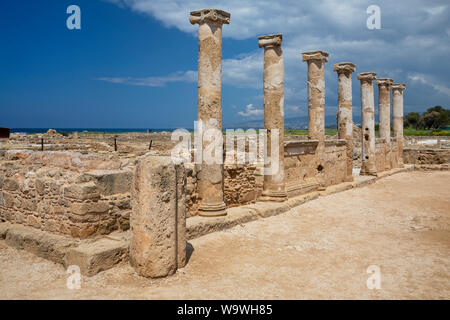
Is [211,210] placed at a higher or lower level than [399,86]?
lower

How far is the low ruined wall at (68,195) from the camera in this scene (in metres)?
5.41

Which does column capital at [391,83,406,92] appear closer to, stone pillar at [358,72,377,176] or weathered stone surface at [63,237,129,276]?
stone pillar at [358,72,377,176]

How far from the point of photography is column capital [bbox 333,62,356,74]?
43.2ft

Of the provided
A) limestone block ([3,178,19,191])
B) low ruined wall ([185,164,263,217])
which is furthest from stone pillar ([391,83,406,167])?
limestone block ([3,178,19,191])

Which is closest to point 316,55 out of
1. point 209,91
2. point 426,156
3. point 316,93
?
point 316,93

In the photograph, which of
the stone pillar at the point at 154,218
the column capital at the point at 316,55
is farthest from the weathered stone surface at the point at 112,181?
the column capital at the point at 316,55

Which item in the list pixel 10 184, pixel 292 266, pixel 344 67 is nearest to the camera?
pixel 292 266

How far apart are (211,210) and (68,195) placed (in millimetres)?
2649

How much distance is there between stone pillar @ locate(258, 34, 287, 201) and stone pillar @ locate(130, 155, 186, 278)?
15.4 feet

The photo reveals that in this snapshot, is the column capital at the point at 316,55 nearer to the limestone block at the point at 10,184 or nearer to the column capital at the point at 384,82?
the column capital at the point at 384,82

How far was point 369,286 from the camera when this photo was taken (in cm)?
429

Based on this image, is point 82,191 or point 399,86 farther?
point 399,86

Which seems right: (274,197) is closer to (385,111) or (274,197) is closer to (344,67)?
(344,67)

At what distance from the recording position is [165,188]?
454cm
